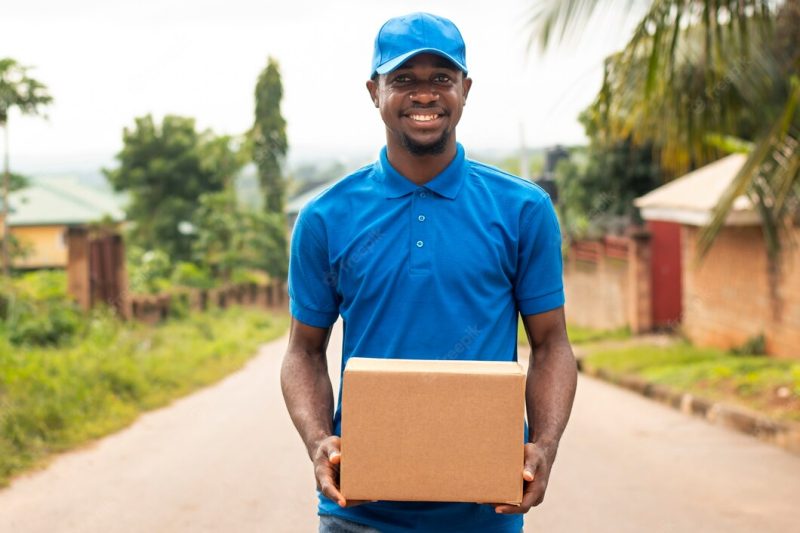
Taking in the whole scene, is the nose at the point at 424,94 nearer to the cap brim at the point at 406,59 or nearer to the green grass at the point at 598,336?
the cap brim at the point at 406,59

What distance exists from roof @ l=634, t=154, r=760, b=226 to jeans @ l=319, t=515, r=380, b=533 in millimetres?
10859

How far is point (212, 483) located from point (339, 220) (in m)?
4.90

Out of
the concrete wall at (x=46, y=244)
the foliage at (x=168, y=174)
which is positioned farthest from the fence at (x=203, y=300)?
the concrete wall at (x=46, y=244)

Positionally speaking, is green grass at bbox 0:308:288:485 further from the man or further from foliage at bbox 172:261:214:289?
foliage at bbox 172:261:214:289

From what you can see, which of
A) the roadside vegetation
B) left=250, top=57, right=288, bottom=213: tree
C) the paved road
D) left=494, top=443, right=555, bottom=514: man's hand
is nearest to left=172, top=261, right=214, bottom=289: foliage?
left=250, top=57, right=288, bottom=213: tree

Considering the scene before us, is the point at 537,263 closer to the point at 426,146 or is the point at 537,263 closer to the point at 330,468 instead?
the point at 426,146

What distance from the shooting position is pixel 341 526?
8.13 feet

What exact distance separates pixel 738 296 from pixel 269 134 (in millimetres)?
19999

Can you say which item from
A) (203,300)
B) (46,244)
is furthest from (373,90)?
(46,244)

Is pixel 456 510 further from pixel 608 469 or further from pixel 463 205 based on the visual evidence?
pixel 608 469

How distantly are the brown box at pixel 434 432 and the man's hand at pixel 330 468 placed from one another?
0.13 feet

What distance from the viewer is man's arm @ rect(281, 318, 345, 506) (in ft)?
8.18

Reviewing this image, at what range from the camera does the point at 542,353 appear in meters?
2.57

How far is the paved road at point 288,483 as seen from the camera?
6188mm
